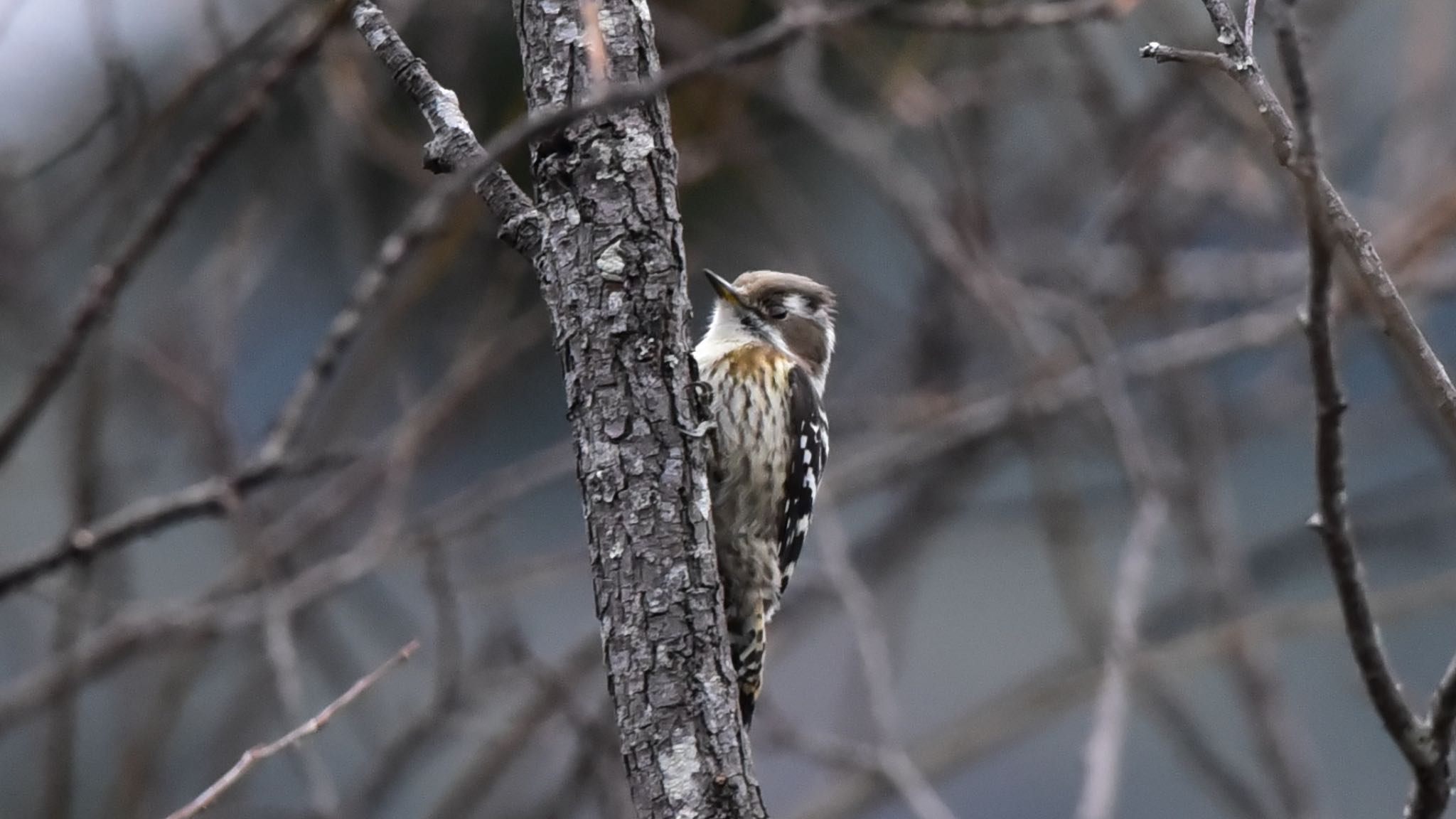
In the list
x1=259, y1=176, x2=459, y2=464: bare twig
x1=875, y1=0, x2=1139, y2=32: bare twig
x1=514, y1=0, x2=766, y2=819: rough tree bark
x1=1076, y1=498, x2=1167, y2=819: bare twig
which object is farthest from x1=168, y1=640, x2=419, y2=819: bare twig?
x1=875, y1=0, x2=1139, y2=32: bare twig

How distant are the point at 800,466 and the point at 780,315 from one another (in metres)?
0.64

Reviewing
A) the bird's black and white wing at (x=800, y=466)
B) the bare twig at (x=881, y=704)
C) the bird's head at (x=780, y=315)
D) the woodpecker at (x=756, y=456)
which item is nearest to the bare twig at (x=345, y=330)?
the woodpecker at (x=756, y=456)

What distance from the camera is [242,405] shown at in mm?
8094

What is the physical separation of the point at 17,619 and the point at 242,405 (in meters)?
1.49

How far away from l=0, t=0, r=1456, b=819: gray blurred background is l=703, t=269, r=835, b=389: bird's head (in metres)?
0.77

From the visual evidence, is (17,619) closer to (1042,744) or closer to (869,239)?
(869,239)

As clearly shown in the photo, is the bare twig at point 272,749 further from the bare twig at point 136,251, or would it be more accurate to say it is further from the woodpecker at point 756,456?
the woodpecker at point 756,456

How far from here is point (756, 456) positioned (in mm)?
4547

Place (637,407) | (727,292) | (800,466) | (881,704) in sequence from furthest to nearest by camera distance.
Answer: (727,292)
(800,466)
(881,704)
(637,407)

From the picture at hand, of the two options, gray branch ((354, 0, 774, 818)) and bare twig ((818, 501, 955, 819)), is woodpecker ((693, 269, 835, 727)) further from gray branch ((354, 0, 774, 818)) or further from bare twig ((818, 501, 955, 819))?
gray branch ((354, 0, 774, 818))

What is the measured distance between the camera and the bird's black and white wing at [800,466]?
4688 millimetres

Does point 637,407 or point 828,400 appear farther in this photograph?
point 828,400

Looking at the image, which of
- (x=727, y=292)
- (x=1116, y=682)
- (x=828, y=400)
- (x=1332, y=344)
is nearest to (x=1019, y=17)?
(x=727, y=292)

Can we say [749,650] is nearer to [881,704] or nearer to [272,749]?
[881,704]
